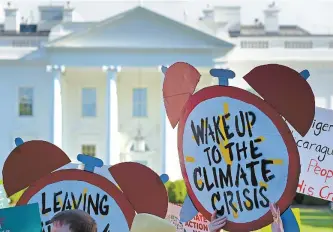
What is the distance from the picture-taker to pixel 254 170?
4.82 meters

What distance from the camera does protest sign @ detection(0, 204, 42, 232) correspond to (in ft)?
16.2

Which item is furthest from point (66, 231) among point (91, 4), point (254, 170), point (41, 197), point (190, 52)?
point (91, 4)

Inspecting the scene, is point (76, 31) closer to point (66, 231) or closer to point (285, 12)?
point (285, 12)

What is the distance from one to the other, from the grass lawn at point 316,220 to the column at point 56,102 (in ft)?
38.9

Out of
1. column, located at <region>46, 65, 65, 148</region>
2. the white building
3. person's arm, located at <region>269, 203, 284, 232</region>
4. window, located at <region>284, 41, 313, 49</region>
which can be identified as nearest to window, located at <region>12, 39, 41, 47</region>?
the white building

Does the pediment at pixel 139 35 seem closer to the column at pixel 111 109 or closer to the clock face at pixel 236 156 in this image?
the column at pixel 111 109

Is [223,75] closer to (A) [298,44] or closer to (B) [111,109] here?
(B) [111,109]

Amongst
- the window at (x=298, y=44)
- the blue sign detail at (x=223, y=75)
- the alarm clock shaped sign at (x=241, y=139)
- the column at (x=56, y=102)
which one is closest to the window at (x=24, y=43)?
the column at (x=56, y=102)

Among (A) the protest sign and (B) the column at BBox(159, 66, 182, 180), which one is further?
(B) the column at BBox(159, 66, 182, 180)

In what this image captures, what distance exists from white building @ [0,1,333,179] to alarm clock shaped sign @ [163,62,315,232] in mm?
30312

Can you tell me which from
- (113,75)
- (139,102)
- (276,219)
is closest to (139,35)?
(113,75)

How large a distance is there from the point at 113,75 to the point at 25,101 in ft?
13.6

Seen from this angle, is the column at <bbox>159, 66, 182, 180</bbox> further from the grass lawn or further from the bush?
the grass lawn

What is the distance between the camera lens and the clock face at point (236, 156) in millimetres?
4734
